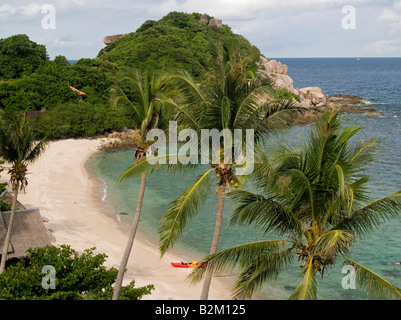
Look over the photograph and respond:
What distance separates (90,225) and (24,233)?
727 centimetres

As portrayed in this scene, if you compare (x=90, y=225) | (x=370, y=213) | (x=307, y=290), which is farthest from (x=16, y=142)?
(x=90, y=225)

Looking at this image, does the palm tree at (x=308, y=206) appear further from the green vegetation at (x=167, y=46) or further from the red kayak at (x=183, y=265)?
the green vegetation at (x=167, y=46)

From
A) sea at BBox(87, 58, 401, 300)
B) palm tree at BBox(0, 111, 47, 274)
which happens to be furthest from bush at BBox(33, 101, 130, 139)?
palm tree at BBox(0, 111, 47, 274)

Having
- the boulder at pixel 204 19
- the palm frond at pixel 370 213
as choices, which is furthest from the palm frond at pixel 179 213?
the boulder at pixel 204 19

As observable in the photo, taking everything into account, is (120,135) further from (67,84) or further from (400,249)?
(400,249)

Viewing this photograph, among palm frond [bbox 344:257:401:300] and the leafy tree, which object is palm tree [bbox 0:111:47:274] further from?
the leafy tree

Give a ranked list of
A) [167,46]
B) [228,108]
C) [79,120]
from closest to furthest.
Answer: [228,108], [79,120], [167,46]

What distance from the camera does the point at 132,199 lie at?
31.2 metres

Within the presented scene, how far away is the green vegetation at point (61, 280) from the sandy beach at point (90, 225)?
5.85 m

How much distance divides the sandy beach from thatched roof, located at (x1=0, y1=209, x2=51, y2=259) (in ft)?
9.98

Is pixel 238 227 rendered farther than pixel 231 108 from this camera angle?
Yes

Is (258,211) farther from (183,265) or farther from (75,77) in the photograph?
(75,77)

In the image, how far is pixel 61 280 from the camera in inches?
427
